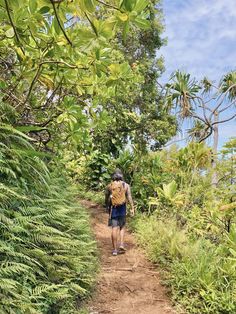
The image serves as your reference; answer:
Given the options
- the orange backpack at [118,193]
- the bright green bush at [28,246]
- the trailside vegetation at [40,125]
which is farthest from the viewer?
the orange backpack at [118,193]

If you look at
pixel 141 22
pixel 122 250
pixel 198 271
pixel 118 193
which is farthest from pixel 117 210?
pixel 141 22

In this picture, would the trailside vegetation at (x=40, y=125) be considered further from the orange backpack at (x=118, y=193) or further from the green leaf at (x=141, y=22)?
the orange backpack at (x=118, y=193)

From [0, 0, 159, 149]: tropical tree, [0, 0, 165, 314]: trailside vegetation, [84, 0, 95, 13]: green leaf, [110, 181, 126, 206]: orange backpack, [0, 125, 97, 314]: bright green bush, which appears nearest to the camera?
[84, 0, 95, 13]: green leaf

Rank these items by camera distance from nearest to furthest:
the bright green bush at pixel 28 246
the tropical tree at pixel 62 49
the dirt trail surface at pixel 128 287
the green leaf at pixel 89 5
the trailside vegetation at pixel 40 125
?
the green leaf at pixel 89 5, the tropical tree at pixel 62 49, the trailside vegetation at pixel 40 125, the bright green bush at pixel 28 246, the dirt trail surface at pixel 128 287

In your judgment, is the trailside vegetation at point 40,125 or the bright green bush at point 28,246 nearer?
the trailside vegetation at point 40,125

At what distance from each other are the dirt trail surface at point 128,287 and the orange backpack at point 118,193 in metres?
1.05

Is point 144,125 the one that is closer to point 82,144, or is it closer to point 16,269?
point 82,144

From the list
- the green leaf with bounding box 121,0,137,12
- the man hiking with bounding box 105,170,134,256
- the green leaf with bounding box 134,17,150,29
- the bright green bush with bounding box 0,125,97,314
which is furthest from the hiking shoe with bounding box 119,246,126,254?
the green leaf with bounding box 121,0,137,12

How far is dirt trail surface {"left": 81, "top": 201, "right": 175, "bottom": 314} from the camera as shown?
16.7ft

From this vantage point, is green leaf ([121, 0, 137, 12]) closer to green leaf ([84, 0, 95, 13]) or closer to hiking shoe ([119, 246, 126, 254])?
green leaf ([84, 0, 95, 13])

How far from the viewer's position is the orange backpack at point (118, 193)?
24.5 ft

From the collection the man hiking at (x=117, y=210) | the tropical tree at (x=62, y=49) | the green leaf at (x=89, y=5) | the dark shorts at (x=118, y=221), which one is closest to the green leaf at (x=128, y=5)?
the tropical tree at (x=62, y=49)

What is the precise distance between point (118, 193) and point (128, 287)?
2.15 meters

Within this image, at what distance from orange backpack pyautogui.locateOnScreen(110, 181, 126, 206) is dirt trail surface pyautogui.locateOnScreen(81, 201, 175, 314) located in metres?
1.05
